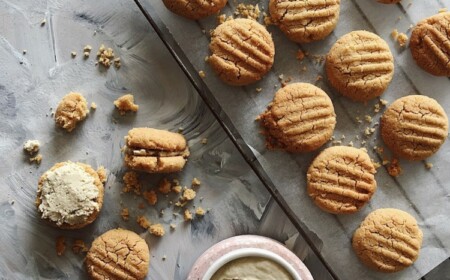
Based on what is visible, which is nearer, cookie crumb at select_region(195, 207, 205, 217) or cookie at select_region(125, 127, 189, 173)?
cookie at select_region(125, 127, 189, 173)

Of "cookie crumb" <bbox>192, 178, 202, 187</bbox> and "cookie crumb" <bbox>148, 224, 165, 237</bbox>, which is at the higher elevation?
"cookie crumb" <bbox>192, 178, 202, 187</bbox>

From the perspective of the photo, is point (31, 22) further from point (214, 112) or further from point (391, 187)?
point (391, 187)

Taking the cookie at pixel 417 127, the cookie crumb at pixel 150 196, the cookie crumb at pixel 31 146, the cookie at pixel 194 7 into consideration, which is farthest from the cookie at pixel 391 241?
the cookie crumb at pixel 31 146

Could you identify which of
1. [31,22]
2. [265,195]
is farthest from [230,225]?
[31,22]

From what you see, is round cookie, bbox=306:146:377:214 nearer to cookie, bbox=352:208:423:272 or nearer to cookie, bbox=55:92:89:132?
cookie, bbox=352:208:423:272

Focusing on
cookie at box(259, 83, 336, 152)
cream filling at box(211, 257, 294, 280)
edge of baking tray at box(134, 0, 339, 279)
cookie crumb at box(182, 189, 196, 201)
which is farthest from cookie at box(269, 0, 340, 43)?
cream filling at box(211, 257, 294, 280)

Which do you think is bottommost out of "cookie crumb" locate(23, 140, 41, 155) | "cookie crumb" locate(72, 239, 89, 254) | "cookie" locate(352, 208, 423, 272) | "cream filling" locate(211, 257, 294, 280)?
"cookie" locate(352, 208, 423, 272)

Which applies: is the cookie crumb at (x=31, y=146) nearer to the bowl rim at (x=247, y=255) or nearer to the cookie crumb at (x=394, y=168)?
the bowl rim at (x=247, y=255)
